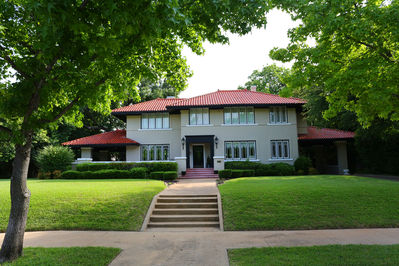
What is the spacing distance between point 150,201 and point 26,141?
234 inches

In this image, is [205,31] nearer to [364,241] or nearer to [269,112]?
[364,241]

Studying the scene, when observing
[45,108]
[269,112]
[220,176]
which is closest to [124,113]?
[220,176]

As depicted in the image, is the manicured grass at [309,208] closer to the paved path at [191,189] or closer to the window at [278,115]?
the paved path at [191,189]

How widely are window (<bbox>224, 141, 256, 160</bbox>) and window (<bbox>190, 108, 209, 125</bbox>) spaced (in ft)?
9.40

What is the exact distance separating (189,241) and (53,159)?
63.0 feet

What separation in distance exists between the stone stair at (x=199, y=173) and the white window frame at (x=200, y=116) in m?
4.26

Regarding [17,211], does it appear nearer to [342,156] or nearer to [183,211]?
[183,211]

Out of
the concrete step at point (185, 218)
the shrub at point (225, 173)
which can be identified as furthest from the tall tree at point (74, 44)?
the shrub at point (225, 173)

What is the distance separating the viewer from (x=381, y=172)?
22.5 m

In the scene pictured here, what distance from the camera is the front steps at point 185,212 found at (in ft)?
29.4

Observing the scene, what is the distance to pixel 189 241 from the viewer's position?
23.1 ft

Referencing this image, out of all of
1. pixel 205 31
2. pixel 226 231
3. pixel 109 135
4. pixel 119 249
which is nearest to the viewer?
pixel 119 249

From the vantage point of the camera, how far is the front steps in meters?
8.95

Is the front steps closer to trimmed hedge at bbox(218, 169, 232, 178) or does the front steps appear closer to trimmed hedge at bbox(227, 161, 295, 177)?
trimmed hedge at bbox(218, 169, 232, 178)
